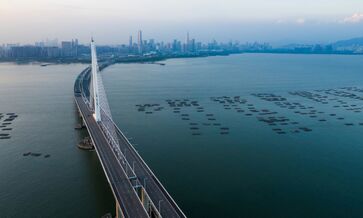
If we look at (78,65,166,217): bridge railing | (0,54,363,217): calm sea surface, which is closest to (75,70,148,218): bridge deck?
(78,65,166,217): bridge railing

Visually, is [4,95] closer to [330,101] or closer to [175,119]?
[175,119]

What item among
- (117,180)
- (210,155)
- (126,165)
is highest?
(126,165)

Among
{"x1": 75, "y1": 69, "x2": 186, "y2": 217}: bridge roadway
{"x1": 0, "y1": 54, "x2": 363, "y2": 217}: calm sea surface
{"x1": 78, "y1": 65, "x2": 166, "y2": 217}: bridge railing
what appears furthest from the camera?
{"x1": 0, "y1": 54, "x2": 363, "y2": 217}: calm sea surface

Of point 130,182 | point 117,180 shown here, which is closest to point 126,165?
point 117,180

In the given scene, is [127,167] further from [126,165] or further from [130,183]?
[130,183]

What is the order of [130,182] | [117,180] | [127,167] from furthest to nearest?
1. [127,167]
2. [117,180]
3. [130,182]

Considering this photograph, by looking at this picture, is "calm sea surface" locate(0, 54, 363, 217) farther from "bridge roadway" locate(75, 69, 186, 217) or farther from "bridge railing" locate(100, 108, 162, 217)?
"bridge railing" locate(100, 108, 162, 217)

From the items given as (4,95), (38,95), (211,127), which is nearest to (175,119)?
(211,127)

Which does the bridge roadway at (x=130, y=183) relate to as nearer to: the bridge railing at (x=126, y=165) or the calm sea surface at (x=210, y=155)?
the bridge railing at (x=126, y=165)
